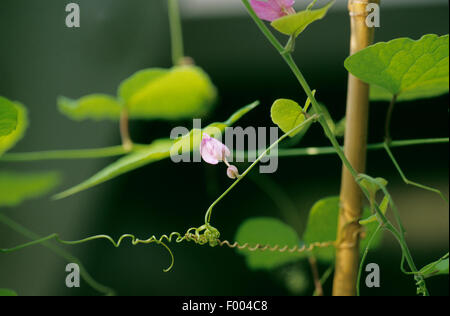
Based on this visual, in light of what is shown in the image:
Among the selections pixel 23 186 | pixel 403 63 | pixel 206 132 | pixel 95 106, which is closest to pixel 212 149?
pixel 206 132

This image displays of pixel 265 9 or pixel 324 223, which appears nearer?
pixel 265 9

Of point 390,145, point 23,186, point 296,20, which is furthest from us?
point 23,186

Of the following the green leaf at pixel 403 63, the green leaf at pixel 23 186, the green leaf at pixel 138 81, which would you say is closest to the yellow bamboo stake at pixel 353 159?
the green leaf at pixel 403 63

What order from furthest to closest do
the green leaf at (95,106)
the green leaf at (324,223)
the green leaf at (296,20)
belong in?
the green leaf at (95,106)
the green leaf at (324,223)
the green leaf at (296,20)

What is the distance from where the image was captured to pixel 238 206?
0.74m

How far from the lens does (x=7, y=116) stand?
30cm

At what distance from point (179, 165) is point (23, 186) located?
25cm

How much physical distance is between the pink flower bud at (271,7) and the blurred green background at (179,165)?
37cm

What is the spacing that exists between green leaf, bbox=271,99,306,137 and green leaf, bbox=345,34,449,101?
0.04 metres

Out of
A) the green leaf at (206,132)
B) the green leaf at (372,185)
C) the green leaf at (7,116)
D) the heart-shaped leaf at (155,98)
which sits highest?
the heart-shaped leaf at (155,98)

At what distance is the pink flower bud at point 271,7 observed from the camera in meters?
0.26

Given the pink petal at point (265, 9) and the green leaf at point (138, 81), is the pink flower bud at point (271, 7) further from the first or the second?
the green leaf at point (138, 81)

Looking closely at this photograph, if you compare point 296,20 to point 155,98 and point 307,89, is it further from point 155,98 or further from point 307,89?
point 155,98
